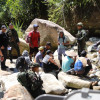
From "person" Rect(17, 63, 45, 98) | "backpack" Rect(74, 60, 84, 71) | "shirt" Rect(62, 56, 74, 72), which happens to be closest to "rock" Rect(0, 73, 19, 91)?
"person" Rect(17, 63, 45, 98)

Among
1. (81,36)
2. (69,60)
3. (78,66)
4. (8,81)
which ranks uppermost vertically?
(81,36)

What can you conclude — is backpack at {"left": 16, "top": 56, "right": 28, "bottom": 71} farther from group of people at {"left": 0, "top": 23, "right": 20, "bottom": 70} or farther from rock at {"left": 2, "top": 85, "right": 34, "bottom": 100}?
rock at {"left": 2, "top": 85, "right": 34, "bottom": 100}

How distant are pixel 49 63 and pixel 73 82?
1.00 m

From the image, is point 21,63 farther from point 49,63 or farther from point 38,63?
point 49,63

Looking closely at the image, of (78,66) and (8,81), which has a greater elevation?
(78,66)

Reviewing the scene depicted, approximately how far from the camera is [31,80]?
4.42 m

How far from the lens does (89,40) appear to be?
442 inches

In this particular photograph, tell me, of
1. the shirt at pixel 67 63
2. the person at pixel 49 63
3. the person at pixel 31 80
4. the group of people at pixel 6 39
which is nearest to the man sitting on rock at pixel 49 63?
the person at pixel 49 63

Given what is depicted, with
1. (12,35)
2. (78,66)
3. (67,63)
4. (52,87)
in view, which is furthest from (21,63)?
(78,66)

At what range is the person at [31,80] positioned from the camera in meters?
4.36

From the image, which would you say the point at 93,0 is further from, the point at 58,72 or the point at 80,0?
the point at 58,72

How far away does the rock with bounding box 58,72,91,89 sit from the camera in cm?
547

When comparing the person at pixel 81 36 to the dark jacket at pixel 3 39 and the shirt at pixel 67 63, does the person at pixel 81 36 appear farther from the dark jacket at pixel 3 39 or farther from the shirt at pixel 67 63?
the dark jacket at pixel 3 39

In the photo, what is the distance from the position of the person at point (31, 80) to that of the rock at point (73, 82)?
127 cm
